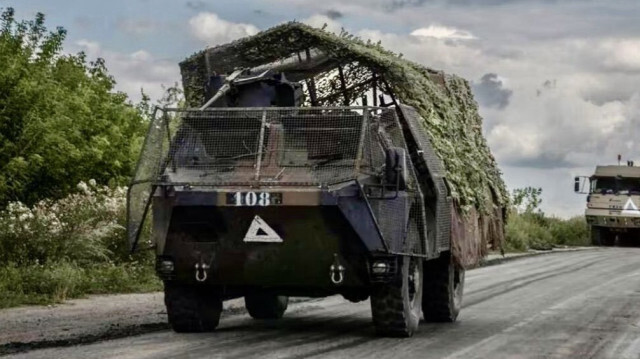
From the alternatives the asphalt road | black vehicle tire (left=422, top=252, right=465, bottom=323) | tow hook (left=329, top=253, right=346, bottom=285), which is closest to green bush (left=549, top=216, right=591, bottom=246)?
the asphalt road

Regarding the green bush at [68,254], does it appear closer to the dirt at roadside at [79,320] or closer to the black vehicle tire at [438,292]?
the dirt at roadside at [79,320]

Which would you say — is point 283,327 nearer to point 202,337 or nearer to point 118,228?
point 202,337

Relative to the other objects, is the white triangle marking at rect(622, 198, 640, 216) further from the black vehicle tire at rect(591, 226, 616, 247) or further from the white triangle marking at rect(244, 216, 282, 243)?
the white triangle marking at rect(244, 216, 282, 243)

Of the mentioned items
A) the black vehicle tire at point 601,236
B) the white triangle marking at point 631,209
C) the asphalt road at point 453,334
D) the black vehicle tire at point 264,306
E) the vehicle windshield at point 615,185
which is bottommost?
the asphalt road at point 453,334

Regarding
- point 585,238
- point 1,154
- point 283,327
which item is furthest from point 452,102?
point 585,238

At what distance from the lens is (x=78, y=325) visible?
47.9 feet

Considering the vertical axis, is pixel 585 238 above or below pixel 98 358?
above

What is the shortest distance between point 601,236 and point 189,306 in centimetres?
3864

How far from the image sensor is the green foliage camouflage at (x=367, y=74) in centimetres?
1487

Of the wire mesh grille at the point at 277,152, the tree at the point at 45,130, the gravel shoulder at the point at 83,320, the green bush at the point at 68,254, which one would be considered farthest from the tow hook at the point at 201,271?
the tree at the point at 45,130

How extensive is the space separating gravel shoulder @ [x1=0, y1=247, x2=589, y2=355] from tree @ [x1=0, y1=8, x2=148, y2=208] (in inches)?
307

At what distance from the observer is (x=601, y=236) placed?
4991 centimetres

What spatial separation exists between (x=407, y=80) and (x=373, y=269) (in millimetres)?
3121

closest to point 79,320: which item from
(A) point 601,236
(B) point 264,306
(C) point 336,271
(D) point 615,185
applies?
(B) point 264,306
